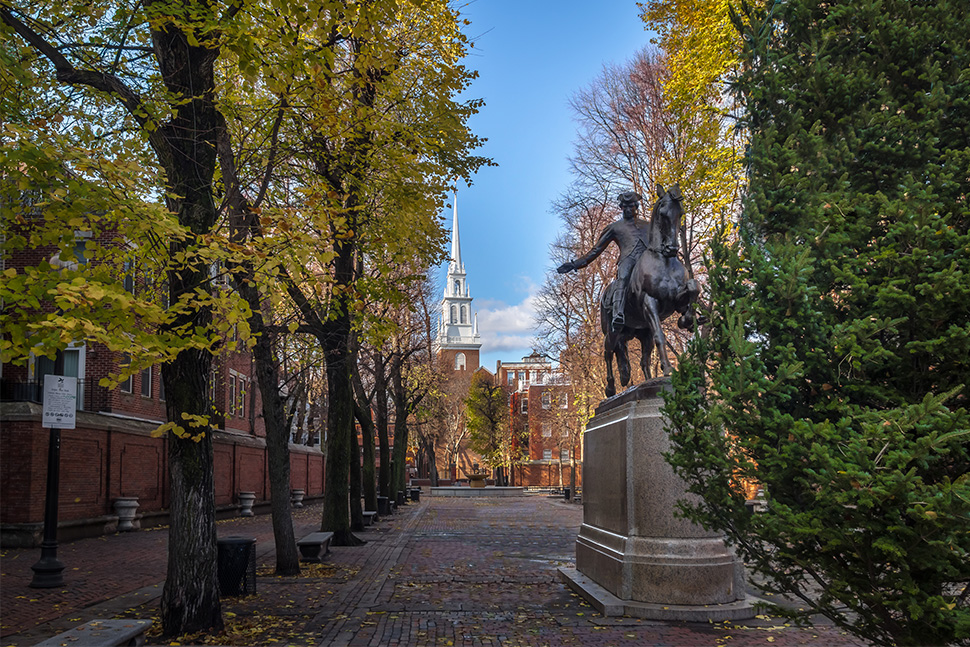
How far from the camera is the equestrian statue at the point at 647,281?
35.5ft

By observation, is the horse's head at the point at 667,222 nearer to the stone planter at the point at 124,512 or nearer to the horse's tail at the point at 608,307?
the horse's tail at the point at 608,307

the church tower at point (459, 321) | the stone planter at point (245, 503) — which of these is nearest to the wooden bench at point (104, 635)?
the stone planter at point (245, 503)

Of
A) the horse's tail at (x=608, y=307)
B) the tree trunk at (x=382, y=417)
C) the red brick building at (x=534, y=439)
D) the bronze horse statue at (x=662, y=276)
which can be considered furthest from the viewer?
the red brick building at (x=534, y=439)

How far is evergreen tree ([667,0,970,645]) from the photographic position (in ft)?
11.7

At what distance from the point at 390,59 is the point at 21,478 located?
13.9 m

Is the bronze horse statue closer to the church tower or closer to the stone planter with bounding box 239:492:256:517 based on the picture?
the stone planter with bounding box 239:492:256:517

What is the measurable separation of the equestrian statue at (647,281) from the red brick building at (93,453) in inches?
316

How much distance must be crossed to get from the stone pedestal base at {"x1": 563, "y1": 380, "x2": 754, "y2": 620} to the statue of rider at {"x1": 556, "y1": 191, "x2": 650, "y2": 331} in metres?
1.73

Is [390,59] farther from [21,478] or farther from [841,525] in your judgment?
[21,478]

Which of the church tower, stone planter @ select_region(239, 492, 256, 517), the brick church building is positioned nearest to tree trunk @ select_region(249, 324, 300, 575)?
stone planter @ select_region(239, 492, 256, 517)

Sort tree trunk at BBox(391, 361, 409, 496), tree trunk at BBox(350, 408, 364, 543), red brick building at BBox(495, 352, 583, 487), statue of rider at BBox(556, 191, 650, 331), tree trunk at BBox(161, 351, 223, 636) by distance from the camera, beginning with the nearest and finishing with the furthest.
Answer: tree trunk at BBox(161, 351, 223, 636) < statue of rider at BBox(556, 191, 650, 331) < tree trunk at BBox(350, 408, 364, 543) < tree trunk at BBox(391, 361, 409, 496) < red brick building at BBox(495, 352, 583, 487)

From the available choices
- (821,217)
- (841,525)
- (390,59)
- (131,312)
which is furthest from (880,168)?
(390,59)

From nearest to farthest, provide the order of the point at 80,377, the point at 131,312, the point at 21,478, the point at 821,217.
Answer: the point at 821,217
the point at 131,312
the point at 21,478
the point at 80,377

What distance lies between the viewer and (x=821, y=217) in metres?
4.20
